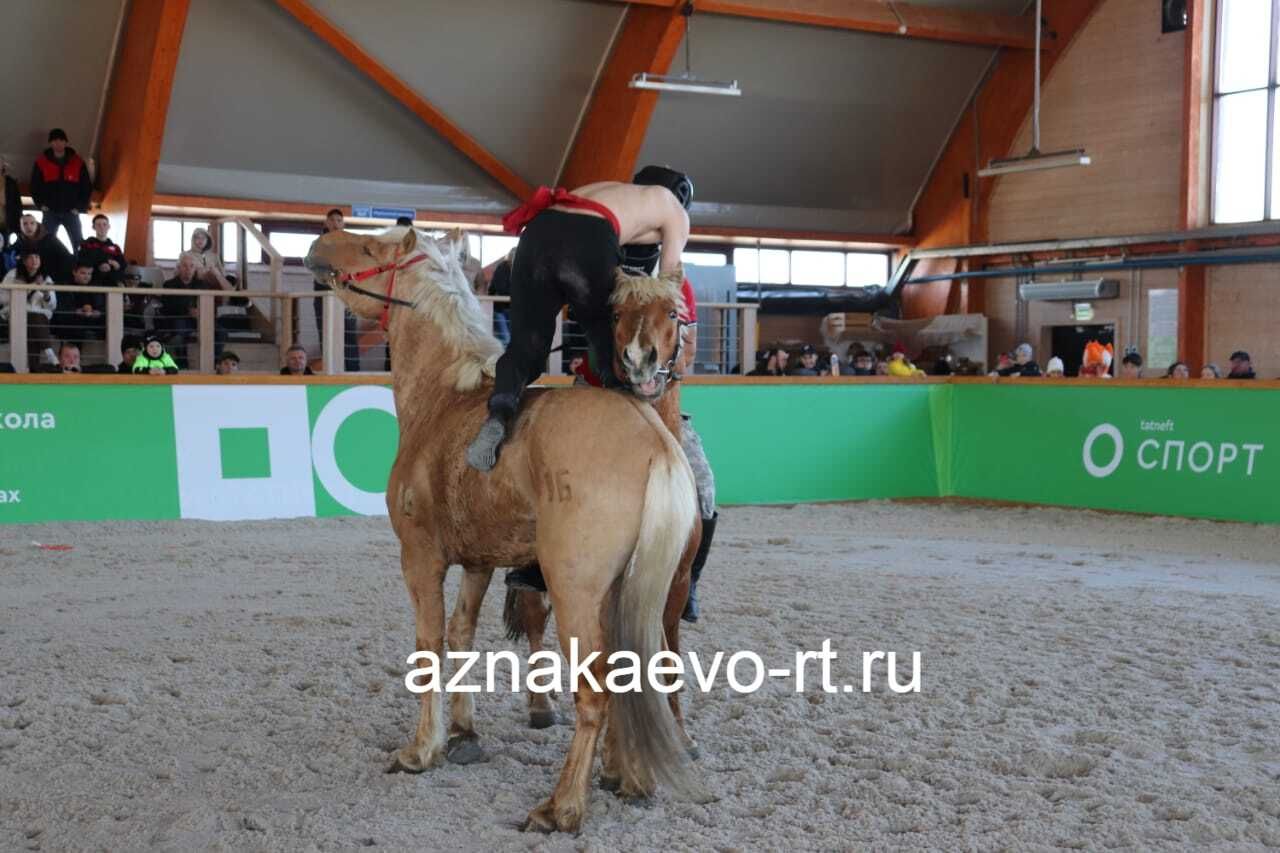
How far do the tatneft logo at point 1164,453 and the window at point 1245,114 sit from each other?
32.6ft

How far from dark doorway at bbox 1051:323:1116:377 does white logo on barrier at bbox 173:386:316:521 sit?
14944 mm

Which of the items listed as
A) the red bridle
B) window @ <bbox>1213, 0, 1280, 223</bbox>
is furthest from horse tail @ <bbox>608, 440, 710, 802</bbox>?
window @ <bbox>1213, 0, 1280, 223</bbox>

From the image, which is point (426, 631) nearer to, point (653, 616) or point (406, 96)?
point (653, 616)

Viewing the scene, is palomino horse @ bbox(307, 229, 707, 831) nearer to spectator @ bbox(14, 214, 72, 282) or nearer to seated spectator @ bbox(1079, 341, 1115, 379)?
spectator @ bbox(14, 214, 72, 282)

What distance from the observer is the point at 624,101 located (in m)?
18.6

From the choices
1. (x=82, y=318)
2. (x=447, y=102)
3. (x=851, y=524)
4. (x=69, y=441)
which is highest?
(x=447, y=102)

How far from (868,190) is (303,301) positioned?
36.6 feet

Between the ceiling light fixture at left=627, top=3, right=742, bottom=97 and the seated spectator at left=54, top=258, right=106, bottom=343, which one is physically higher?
the ceiling light fixture at left=627, top=3, right=742, bottom=97

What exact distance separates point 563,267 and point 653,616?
3.38ft

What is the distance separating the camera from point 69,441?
911 centimetres

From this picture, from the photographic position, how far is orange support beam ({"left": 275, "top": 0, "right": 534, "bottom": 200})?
1661 centimetres

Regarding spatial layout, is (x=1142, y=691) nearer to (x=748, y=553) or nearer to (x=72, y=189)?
(x=748, y=553)

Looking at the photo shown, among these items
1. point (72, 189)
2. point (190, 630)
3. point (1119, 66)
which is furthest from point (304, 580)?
point (1119, 66)

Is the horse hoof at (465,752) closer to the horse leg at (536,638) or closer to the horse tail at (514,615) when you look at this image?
the horse leg at (536,638)
